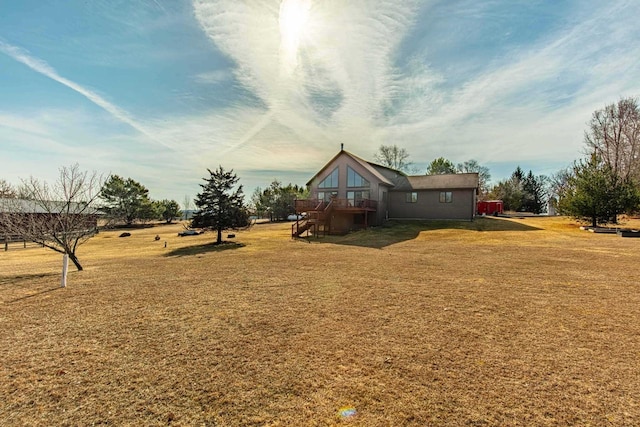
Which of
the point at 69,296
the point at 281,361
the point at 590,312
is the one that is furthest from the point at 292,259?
the point at 590,312

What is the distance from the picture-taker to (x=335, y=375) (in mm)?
3889

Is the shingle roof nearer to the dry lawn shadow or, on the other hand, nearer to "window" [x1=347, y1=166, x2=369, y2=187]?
the dry lawn shadow

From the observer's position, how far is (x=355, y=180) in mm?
29469

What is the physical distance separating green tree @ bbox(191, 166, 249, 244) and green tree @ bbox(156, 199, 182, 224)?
4211 cm

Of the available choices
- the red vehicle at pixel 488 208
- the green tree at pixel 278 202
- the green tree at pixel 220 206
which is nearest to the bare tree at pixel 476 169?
the red vehicle at pixel 488 208

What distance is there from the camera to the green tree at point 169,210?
2329 inches

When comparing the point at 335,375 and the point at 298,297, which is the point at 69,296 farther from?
the point at 335,375

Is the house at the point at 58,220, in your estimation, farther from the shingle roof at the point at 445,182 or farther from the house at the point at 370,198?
the shingle roof at the point at 445,182

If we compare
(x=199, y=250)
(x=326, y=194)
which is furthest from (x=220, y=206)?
(x=326, y=194)

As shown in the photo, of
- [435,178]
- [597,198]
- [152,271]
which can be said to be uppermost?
[435,178]

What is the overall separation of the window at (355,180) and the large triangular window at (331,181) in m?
1.50

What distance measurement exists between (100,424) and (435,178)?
1291 inches

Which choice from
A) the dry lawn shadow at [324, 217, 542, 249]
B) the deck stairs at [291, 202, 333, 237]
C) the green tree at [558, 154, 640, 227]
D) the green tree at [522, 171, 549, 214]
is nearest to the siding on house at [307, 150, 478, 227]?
the dry lawn shadow at [324, 217, 542, 249]

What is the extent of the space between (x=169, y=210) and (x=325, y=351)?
66.0 metres
